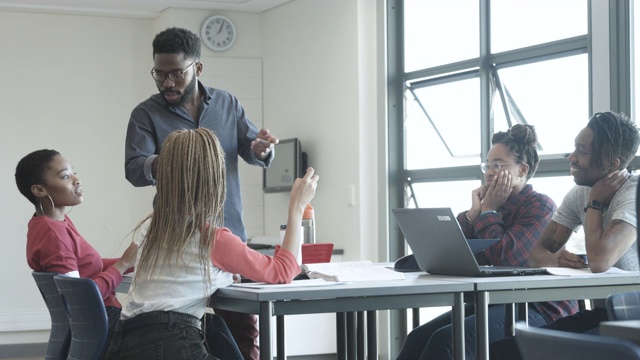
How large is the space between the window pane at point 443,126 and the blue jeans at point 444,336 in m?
2.29

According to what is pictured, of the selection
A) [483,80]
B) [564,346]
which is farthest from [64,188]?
[483,80]

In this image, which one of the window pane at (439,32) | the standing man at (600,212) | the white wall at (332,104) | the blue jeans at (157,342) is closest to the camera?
the blue jeans at (157,342)

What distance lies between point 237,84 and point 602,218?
436 centimetres

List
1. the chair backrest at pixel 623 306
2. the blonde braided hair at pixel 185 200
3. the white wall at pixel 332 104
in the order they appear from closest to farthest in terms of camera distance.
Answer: the chair backrest at pixel 623 306 < the blonde braided hair at pixel 185 200 < the white wall at pixel 332 104

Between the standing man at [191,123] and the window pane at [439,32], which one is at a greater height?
the window pane at [439,32]

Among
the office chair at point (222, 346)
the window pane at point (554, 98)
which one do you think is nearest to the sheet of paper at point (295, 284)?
the office chair at point (222, 346)

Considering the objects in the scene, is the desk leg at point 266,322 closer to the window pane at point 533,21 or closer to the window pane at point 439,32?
the window pane at point 533,21

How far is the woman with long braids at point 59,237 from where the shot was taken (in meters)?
3.01

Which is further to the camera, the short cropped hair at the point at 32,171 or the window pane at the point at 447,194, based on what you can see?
the window pane at the point at 447,194

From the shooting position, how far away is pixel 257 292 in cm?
228

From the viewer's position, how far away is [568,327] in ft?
9.32

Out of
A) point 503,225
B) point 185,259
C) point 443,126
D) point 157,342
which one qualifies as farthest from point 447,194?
point 157,342

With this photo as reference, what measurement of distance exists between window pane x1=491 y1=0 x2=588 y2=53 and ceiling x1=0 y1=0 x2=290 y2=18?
200cm

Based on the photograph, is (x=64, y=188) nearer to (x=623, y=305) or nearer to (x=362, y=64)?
(x=623, y=305)
